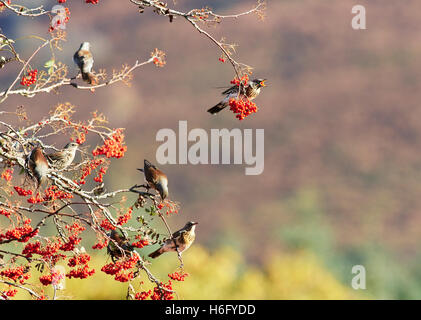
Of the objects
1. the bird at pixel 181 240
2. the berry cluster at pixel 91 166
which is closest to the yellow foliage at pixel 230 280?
the bird at pixel 181 240

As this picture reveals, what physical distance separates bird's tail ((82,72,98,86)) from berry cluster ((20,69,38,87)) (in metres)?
0.32

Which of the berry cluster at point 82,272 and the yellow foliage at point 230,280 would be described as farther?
the yellow foliage at point 230,280

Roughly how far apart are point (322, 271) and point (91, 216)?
7062 mm

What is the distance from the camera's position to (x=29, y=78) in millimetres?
4023

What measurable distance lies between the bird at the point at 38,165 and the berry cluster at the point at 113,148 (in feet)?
1.06

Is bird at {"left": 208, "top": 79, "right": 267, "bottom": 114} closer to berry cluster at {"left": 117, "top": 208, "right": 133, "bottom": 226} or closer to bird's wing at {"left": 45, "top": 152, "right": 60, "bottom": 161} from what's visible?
berry cluster at {"left": 117, "top": 208, "right": 133, "bottom": 226}

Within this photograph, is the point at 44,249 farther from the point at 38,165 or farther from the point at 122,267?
the point at 38,165

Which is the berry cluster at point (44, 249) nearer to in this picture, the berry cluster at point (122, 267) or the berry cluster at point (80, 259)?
the berry cluster at point (80, 259)

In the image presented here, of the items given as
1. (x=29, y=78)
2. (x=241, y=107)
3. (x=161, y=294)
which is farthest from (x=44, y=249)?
(x=241, y=107)

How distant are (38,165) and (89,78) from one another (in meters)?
0.74

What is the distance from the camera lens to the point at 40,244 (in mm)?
4094

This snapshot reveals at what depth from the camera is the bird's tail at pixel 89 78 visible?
4.03 metres
